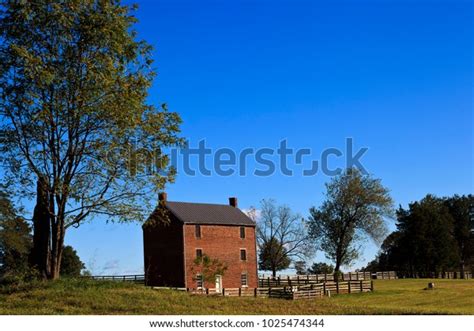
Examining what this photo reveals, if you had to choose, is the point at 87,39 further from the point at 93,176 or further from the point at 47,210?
the point at 47,210

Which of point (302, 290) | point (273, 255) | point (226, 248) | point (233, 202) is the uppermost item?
point (233, 202)

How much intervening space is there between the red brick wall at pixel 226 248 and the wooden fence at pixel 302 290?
7.72 metres

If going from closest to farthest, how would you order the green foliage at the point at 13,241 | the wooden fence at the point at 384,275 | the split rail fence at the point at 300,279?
the split rail fence at the point at 300,279 < the green foliage at the point at 13,241 < the wooden fence at the point at 384,275

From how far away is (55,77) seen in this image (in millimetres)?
20031

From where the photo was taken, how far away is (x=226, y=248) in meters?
49.1

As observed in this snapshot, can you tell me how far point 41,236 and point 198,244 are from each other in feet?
83.7

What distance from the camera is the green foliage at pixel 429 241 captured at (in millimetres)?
75062

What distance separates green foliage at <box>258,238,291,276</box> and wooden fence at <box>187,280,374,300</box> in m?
18.0

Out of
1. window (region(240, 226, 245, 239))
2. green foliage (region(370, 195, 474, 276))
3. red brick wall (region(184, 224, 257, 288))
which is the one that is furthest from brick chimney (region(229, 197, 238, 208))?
green foliage (region(370, 195, 474, 276))

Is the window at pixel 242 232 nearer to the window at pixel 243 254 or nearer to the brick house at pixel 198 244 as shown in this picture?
the brick house at pixel 198 244

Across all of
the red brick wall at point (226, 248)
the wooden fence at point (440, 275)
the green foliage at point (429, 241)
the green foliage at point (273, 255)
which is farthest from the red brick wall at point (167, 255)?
the wooden fence at point (440, 275)

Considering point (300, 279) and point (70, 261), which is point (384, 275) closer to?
point (300, 279)

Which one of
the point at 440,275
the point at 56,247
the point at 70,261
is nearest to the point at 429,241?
the point at 440,275
